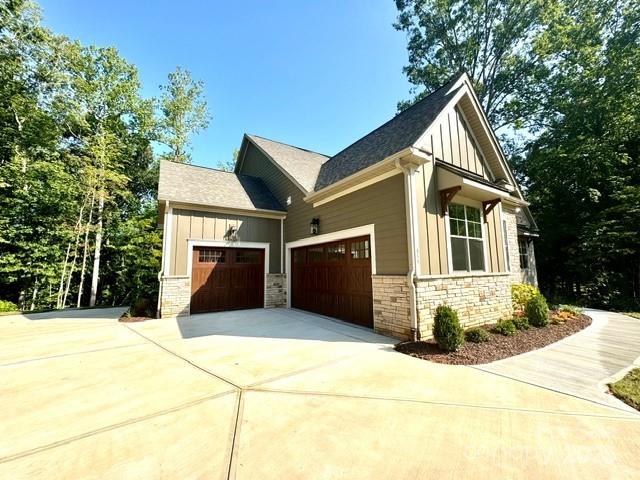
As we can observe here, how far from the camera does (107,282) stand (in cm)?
1639

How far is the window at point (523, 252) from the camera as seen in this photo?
12359 mm

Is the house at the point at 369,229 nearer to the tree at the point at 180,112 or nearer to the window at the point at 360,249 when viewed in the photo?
the window at the point at 360,249

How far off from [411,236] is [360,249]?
174cm

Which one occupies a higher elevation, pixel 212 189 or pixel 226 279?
pixel 212 189

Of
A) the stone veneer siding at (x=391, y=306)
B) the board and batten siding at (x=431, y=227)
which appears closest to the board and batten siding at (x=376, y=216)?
the stone veneer siding at (x=391, y=306)

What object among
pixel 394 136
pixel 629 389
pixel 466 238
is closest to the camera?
pixel 629 389

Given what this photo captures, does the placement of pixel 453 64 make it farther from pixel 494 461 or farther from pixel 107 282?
pixel 107 282

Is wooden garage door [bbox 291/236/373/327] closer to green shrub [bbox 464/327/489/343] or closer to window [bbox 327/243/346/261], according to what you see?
window [bbox 327/243/346/261]

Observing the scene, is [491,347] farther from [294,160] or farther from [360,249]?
[294,160]

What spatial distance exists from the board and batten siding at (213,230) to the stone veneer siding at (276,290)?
27 cm

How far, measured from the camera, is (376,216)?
6.52 metres

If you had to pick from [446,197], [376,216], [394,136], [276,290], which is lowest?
[276,290]

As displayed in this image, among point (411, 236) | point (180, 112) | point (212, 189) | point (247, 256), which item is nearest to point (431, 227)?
point (411, 236)

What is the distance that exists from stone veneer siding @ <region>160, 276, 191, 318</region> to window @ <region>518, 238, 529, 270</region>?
560 inches
